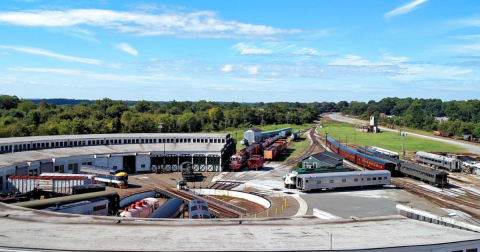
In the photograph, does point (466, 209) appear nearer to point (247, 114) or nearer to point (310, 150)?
point (310, 150)

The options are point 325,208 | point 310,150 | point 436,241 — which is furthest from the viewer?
point 310,150

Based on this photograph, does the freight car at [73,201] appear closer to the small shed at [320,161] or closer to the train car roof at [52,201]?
the train car roof at [52,201]

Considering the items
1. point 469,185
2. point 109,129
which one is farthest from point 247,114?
point 469,185

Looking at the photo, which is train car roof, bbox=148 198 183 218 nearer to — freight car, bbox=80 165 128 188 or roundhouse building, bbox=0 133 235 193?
freight car, bbox=80 165 128 188

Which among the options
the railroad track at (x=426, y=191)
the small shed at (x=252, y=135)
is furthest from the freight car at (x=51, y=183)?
the small shed at (x=252, y=135)

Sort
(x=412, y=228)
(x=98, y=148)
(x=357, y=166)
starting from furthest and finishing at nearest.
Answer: (x=357, y=166) → (x=98, y=148) → (x=412, y=228)

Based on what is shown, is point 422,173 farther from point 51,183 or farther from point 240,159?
point 51,183
